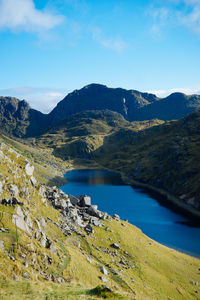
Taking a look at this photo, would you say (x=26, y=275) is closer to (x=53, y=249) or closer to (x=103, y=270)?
(x=53, y=249)

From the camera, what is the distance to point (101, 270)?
5047 cm

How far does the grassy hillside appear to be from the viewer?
33.0 m

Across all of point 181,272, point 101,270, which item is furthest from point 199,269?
point 101,270

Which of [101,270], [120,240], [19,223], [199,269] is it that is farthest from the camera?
[199,269]

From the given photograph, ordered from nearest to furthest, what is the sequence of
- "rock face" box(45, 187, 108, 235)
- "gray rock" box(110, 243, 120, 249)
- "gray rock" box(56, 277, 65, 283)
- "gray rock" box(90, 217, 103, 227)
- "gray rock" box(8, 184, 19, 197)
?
1. "gray rock" box(56, 277, 65, 283)
2. "gray rock" box(8, 184, 19, 197)
3. "rock face" box(45, 187, 108, 235)
4. "gray rock" box(110, 243, 120, 249)
5. "gray rock" box(90, 217, 103, 227)

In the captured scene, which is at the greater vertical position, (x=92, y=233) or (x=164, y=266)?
(x=92, y=233)

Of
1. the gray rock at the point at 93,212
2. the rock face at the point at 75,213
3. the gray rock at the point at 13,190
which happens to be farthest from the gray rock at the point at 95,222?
the gray rock at the point at 13,190

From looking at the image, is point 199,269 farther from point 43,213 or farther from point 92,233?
point 43,213

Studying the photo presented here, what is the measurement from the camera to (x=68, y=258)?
46.1 meters

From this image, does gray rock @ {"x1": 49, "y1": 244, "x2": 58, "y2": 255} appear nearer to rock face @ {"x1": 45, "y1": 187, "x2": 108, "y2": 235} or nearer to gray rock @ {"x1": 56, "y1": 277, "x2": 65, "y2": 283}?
gray rock @ {"x1": 56, "y1": 277, "x2": 65, "y2": 283}

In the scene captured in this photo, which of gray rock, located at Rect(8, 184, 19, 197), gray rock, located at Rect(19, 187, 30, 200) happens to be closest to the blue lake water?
gray rock, located at Rect(19, 187, 30, 200)

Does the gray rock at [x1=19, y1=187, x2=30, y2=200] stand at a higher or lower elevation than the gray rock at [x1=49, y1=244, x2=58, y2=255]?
higher

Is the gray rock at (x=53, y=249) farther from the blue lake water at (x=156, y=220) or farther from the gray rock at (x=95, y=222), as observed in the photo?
the blue lake water at (x=156, y=220)

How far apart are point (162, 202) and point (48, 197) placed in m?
134
